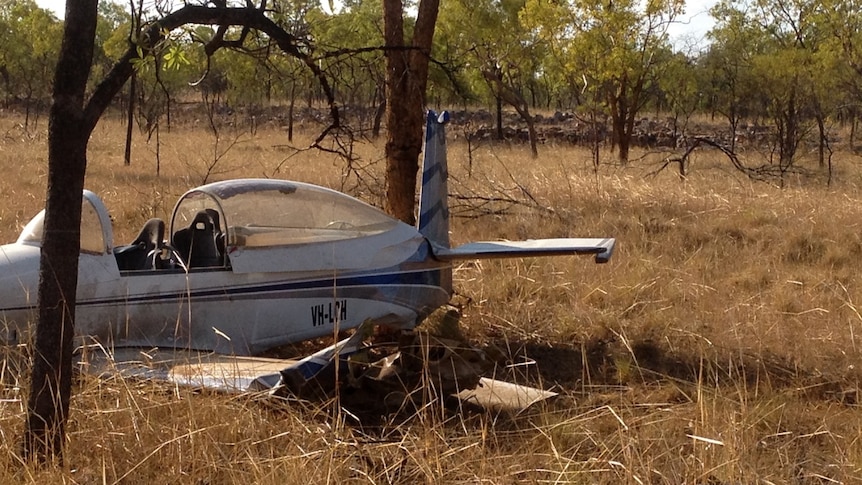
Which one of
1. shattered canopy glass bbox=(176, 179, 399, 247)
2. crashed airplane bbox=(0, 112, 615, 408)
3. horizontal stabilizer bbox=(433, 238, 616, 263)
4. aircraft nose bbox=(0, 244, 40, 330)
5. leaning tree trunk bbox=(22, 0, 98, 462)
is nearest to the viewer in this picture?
leaning tree trunk bbox=(22, 0, 98, 462)

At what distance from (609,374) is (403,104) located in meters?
2.85

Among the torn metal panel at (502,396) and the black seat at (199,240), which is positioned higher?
the black seat at (199,240)

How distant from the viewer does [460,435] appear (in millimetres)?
4379

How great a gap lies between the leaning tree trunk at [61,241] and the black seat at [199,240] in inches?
84.5

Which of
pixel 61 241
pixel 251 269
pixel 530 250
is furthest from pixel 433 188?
pixel 61 241

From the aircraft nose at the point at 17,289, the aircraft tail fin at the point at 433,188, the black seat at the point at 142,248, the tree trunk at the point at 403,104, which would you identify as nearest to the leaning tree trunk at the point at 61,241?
the aircraft nose at the point at 17,289

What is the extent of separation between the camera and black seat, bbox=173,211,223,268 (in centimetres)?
552

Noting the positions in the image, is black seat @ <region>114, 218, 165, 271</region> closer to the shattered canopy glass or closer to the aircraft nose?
the shattered canopy glass

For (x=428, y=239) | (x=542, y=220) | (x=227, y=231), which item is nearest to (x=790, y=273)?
(x=542, y=220)

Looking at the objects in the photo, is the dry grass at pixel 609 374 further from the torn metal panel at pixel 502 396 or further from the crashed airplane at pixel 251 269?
the crashed airplane at pixel 251 269

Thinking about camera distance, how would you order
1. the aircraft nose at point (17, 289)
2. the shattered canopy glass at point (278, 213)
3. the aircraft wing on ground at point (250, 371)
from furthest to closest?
the shattered canopy glass at point (278, 213)
the aircraft nose at point (17, 289)
the aircraft wing on ground at point (250, 371)

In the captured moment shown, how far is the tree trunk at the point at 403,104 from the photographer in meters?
7.03

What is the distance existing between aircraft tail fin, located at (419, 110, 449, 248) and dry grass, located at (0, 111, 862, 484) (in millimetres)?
791

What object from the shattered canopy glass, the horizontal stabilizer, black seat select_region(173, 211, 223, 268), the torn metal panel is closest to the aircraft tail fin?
the horizontal stabilizer
